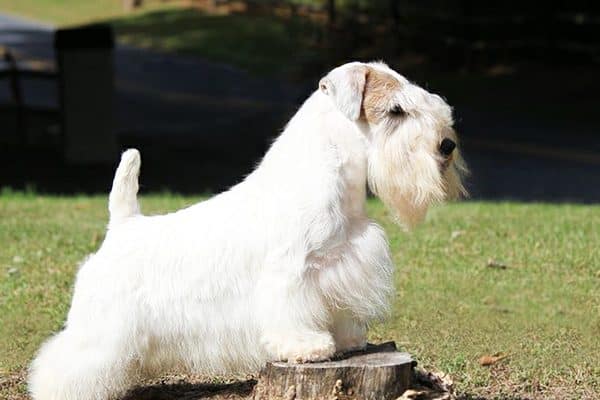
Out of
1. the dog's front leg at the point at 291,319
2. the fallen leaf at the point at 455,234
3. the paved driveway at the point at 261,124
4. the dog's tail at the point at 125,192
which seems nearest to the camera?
the dog's front leg at the point at 291,319

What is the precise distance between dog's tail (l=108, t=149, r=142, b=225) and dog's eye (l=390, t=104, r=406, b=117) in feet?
4.10

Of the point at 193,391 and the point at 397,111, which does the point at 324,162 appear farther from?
the point at 193,391

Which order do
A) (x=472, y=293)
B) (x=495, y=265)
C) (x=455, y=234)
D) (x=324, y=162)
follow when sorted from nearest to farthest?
(x=324, y=162) → (x=472, y=293) → (x=495, y=265) → (x=455, y=234)

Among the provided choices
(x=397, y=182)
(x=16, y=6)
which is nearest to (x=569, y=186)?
(x=397, y=182)

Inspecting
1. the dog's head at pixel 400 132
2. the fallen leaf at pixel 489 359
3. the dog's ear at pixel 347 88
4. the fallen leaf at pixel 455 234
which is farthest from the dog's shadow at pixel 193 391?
the fallen leaf at pixel 455 234

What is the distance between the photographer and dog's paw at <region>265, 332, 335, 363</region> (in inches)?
209

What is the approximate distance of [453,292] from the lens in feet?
28.6

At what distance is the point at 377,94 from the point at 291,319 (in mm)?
1081

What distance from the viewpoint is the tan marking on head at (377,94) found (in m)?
5.36

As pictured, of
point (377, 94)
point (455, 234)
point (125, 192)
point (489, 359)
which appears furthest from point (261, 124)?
point (377, 94)

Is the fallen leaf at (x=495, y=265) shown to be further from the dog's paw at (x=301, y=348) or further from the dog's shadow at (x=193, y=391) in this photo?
the dog's paw at (x=301, y=348)

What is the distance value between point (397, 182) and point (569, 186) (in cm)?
1145

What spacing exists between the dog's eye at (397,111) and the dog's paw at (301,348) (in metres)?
1.05

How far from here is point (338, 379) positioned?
534cm
